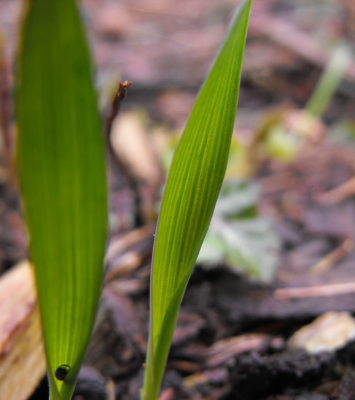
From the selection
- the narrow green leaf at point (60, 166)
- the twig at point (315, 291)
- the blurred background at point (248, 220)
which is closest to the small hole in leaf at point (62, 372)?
the narrow green leaf at point (60, 166)

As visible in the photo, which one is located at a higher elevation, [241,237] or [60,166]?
[60,166]

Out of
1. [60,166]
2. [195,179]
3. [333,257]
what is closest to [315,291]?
[333,257]

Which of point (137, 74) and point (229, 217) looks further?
point (137, 74)

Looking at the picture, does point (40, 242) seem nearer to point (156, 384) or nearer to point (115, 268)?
point (156, 384)

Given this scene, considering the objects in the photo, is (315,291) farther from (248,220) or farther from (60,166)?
(60,166)

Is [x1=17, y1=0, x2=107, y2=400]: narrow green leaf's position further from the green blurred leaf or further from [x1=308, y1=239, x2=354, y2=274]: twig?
[x1=308, y1=239, x2=354, y2=274]: twig

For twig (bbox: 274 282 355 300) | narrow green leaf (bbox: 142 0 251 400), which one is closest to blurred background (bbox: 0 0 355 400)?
twig (bbox: 274 282 355 300)

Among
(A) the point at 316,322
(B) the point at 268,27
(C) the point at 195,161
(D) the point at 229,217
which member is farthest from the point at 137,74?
(C) the point at 195,161
